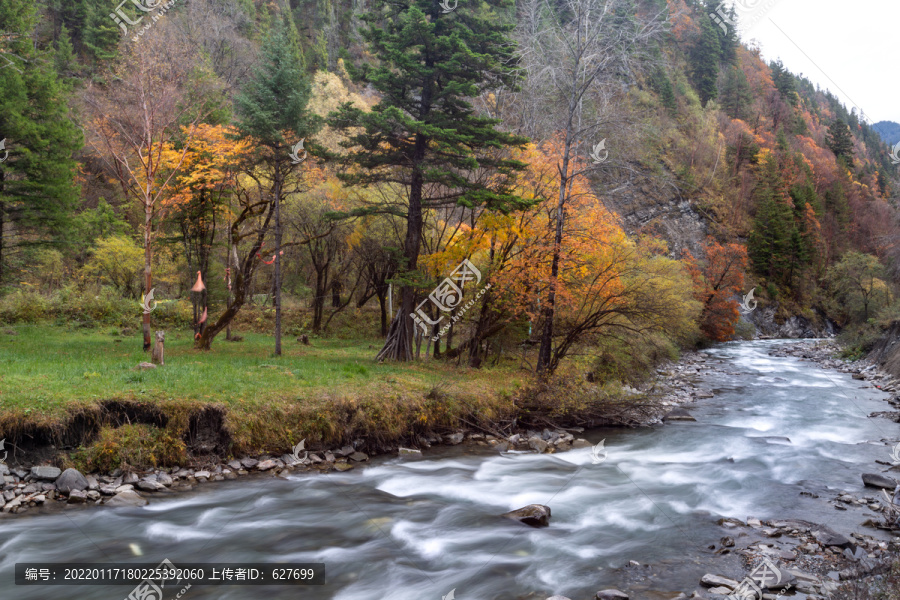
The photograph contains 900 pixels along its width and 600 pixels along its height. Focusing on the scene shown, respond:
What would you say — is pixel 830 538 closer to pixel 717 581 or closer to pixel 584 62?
pixel 717 581

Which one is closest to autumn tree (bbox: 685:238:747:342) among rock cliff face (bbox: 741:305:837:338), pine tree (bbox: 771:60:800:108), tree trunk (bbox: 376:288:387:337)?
rock cliff face (bbox: 741:305:837:338)

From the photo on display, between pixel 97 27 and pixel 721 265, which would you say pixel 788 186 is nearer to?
pixel 721 265

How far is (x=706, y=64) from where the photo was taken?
2990 inches

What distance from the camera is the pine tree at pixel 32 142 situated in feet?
63.2

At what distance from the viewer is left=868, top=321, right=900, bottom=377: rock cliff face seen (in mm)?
25141

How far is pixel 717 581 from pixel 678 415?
11344 millimetres

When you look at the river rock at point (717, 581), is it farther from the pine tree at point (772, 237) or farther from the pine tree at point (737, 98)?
the pine tree at point (737, 98)

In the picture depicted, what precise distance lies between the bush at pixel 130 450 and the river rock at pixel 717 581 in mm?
9175

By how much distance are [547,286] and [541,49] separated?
7622mm

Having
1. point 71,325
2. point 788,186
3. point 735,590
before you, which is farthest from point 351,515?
point 788,186

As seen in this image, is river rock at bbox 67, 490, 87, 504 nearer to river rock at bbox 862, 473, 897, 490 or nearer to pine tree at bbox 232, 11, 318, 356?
pine tree at bbox 232, 11, 318, 356

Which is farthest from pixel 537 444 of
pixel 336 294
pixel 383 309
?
pixel 336 294

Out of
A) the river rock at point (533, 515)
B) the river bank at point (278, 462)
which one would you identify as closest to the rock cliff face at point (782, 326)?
the river bank at point (278, 462)

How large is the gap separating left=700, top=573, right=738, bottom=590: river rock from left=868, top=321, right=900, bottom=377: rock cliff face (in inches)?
922
